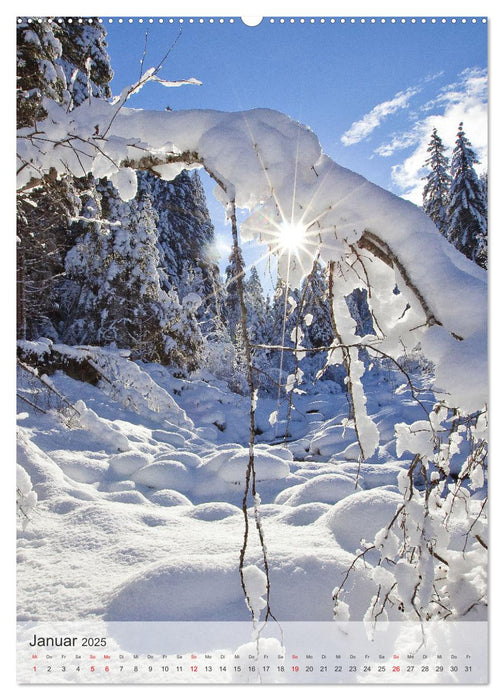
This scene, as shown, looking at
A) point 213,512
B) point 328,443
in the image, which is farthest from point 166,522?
point 328,443

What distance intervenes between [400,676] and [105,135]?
229 centimetres

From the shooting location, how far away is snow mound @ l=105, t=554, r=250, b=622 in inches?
75.9

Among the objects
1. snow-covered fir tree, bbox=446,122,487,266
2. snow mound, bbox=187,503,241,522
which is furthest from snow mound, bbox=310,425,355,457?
snow-covered fir tree, bbox=446,122,487,266

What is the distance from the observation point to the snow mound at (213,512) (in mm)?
3363

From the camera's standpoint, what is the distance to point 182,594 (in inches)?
78.9

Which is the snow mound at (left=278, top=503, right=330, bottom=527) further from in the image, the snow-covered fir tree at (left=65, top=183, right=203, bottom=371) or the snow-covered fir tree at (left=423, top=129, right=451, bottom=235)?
the snow-covered fir tree at (left=65, top=183, right=203, bottom=371)

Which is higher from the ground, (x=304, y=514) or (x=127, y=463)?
(x=127, y=463)

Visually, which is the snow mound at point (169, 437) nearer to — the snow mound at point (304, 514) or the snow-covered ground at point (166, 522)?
the snow-covered ground at point (166, 522)

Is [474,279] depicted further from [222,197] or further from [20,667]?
[20,667]

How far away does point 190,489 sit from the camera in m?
4.46

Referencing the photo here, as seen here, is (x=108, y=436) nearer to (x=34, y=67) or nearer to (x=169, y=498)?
(x=169, y=498)

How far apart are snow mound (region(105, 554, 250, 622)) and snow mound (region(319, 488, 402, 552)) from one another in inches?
37.3

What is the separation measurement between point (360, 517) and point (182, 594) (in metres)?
1.37

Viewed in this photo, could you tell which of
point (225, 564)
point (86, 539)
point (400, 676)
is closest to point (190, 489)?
point (86, 539)
